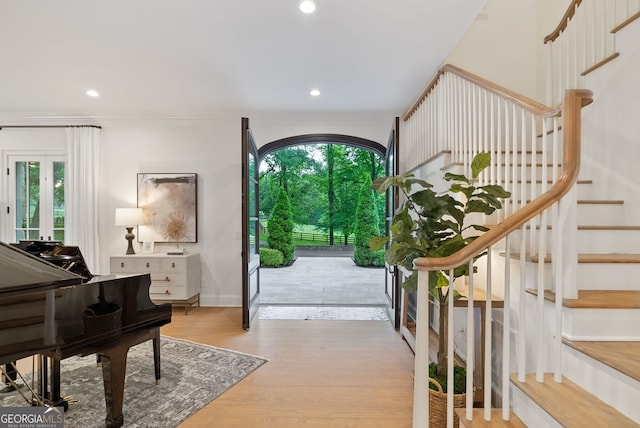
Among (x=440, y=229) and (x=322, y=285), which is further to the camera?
(x=322, y=285)

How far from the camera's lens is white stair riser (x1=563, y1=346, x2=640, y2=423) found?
1.28 meters

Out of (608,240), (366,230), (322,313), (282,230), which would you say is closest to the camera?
(608,240)

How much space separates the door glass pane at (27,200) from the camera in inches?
182

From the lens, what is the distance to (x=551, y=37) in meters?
3.12

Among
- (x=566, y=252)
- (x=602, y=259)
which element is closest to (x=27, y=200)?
(x=566, y=252)

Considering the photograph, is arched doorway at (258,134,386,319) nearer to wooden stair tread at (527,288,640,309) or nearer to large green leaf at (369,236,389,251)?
large green leaf at (369,236,389,251)

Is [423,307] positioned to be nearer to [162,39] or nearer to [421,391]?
[421,391]

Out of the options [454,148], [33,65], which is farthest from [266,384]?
[33,65]

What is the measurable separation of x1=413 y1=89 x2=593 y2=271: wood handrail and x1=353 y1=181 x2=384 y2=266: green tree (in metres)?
7.67

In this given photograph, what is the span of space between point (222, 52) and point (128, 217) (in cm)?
267

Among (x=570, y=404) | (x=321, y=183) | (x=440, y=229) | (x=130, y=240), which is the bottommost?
(x=570, y=404)

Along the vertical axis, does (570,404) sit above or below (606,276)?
below

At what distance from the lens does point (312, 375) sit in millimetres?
2631

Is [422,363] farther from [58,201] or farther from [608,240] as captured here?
[58,201]
